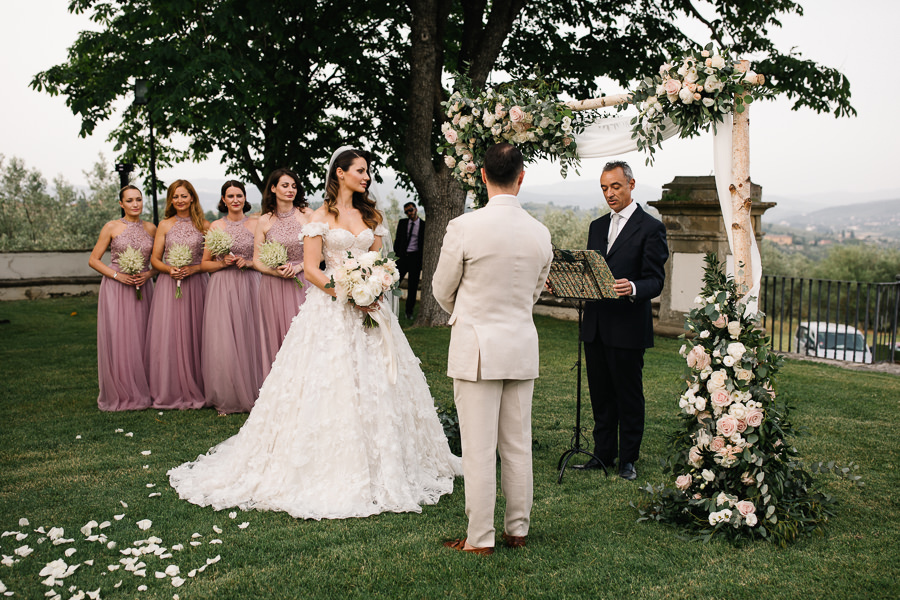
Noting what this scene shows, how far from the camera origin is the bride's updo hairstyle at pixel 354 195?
5156 mm

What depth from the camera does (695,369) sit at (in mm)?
4488

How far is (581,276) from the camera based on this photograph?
4855 mm

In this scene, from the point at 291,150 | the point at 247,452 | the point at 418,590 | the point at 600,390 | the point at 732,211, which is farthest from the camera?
the point at 291,150

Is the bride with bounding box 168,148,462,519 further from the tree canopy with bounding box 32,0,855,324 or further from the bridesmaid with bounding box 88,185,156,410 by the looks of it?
the tree canopy with bounding box 32,0,855,324

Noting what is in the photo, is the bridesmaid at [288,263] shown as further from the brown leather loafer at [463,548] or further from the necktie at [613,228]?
the brown leather loafer at [463,548]

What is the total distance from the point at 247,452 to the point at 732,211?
3.75 meters

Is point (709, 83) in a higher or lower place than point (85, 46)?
lower

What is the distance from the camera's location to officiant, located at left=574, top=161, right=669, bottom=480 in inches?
205

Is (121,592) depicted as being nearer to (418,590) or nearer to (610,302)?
(418,590)

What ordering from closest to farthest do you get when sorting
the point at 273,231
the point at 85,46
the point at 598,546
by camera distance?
the point at 598,546
the point at 273,231
the point at 85,46

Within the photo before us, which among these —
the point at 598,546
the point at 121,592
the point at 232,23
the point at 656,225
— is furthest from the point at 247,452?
the point at 232,23

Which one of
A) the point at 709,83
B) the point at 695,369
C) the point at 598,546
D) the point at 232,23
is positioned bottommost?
the point at 598,546

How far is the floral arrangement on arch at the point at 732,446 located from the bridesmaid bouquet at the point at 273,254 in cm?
424

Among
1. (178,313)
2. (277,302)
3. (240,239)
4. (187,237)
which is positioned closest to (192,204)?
(187,237)
